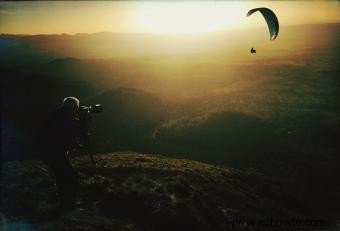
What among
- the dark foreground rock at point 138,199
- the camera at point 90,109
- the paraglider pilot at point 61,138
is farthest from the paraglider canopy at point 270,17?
the paraglider pilot at point 61,138

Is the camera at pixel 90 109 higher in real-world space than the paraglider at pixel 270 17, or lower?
lower

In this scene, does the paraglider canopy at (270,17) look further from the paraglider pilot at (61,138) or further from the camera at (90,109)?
the paraglider pilot at (61,138)

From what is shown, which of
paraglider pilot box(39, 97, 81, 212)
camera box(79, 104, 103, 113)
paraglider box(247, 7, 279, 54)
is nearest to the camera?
paraglider pilot box(39, 97, 81, 212)

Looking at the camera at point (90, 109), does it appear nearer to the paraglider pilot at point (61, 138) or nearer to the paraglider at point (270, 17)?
the paraglider pilot at point (61, 138)

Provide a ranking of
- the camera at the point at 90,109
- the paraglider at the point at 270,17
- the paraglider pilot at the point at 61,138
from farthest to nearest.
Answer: the paraglider at the point at 270,17, the camera at the point at 90,109, the paraglider pilot at the point at 61,138

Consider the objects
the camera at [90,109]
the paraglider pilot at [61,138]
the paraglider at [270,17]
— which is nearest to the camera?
the paraglider pilot at [61,138]

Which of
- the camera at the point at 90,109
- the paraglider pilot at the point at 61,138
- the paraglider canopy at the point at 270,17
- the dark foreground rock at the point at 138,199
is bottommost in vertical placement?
the dark foreground rock at the point at 138,199

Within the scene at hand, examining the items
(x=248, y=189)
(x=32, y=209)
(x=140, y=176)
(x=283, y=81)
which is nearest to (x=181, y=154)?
(x=248, y=189)

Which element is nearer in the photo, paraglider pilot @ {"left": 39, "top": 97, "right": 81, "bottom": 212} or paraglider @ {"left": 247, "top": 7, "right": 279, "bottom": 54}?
paraglider pilot @ {"left": 39, "top": 97, "right": 81, "bottom": 212}

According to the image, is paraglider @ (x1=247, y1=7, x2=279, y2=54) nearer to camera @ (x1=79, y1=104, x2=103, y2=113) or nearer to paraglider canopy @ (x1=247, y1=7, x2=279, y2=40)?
paraglider canopy @ (x1=247, y1=7, x2=279, y2=40)

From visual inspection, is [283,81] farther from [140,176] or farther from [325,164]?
[140,176]

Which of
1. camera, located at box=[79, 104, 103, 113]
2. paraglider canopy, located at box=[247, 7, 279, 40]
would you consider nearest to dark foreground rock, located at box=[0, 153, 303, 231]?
camera, located at box=[79, 104, 103, 113]

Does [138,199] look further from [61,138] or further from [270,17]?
[270,17]

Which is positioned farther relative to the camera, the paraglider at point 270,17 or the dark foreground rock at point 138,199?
the paraglider at point 270,17
